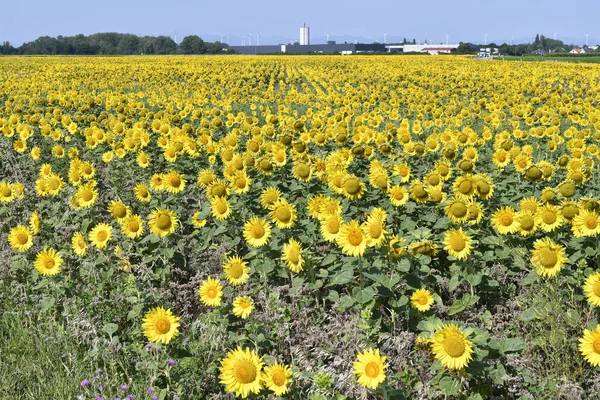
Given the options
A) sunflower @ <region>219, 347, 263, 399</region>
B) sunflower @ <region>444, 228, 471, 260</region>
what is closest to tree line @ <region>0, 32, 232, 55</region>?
sunflower @ <region>444, 228, 471, 260</region>

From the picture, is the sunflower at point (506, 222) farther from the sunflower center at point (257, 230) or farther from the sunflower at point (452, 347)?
the sunflower center at point (257, 230)

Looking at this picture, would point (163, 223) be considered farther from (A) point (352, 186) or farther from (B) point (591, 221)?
(B) point (591, 221)

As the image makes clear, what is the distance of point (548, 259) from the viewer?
12.2 feet

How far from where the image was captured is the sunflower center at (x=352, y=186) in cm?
449

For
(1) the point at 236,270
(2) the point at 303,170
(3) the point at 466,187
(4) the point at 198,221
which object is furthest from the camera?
(2) the point at 303,170

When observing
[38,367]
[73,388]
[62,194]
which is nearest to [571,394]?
[73,388]

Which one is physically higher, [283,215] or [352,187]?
[352,187]

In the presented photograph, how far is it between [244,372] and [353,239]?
114cm

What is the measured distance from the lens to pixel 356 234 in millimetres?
3510

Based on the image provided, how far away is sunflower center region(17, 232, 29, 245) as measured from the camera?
4.69 metres

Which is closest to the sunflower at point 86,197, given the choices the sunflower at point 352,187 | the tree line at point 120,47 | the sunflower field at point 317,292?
the sunflower field at point 317,292

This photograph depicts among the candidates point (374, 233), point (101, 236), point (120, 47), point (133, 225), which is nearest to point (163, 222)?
point (133, 225)

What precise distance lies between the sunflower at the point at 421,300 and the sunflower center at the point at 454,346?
3.02 ft

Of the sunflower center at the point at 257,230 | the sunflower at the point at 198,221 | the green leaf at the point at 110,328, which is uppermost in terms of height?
the sunflower center at the point at 257,230
